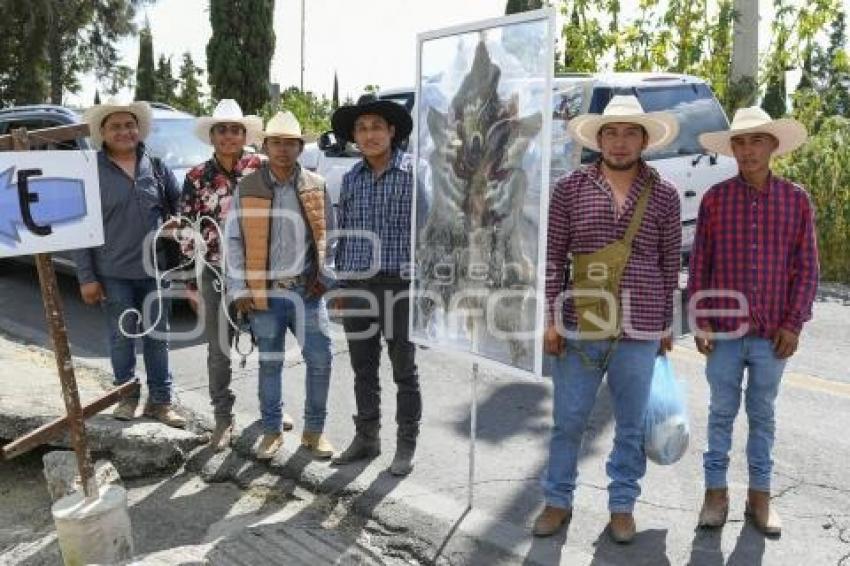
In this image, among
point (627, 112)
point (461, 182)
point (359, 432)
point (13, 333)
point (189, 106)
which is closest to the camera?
point (627, 112)

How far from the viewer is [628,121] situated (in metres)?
3.38

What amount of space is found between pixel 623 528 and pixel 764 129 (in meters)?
1.83

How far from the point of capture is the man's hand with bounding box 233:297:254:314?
4.38 meters

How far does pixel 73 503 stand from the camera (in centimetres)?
350

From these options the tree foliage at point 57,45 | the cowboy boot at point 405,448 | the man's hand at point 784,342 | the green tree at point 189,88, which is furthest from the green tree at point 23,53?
the man's hand at point 784,342

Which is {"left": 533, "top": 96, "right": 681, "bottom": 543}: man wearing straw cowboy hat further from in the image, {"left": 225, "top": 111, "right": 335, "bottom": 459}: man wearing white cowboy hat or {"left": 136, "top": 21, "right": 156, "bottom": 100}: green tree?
{"left": 136, "top": 21, "right": 156, "bottom": 100}: green tree

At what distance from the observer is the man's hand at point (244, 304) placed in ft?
14.4

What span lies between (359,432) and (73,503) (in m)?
1.57

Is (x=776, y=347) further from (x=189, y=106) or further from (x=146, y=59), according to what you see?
(x=146, y=59)

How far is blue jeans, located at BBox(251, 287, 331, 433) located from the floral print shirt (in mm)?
492

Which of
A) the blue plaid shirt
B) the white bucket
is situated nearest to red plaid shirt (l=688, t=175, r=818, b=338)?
the blue plaid shirt

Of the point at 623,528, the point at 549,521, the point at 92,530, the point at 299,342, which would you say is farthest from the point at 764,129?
the point at 92,530

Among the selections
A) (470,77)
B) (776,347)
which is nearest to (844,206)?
(776,347)

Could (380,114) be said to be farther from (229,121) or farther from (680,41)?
(680,41)
